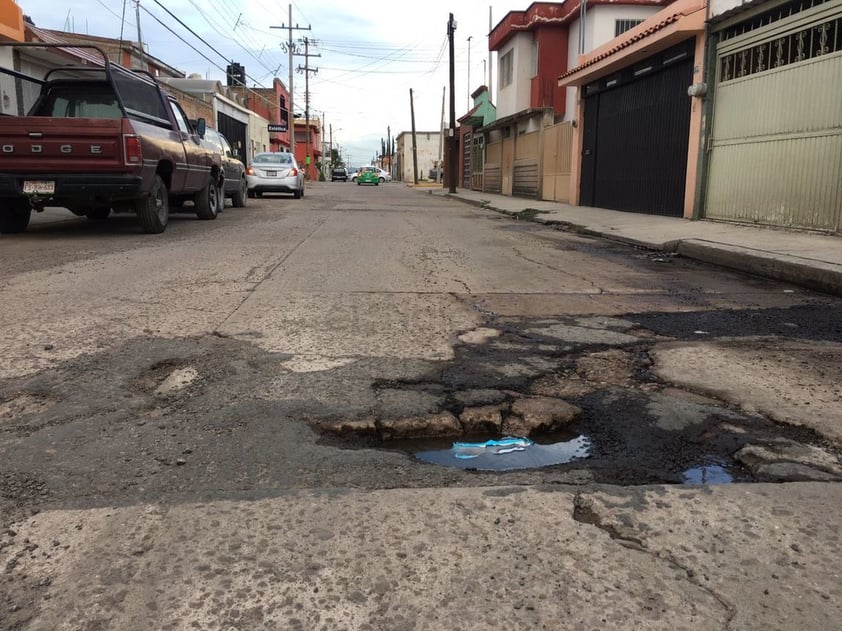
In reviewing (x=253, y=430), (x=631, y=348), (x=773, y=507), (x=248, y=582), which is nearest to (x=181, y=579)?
(x=248, y=582)

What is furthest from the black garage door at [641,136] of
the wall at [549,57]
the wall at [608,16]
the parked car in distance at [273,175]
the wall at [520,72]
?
the parked car in distance at [273,175]

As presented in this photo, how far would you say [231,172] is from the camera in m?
16.6

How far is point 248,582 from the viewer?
1903 millimetres

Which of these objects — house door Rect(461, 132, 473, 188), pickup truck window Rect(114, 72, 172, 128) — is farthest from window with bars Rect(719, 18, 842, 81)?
house door Rect(461, 132, 473, 188)

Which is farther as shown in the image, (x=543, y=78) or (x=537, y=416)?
(x=543, y=78)

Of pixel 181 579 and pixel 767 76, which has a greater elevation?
pixel 767 76

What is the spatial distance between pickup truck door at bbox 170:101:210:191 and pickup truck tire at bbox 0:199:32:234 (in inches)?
91.2

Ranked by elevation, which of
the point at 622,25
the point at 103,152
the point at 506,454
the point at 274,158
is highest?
the point at 622,25

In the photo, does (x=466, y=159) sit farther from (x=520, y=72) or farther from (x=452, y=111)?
(x=520, y=72)

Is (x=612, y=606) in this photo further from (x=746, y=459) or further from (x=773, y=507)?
(x=746, y=459)

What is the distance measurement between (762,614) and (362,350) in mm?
A: 2776

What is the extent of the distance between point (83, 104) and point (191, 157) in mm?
1783

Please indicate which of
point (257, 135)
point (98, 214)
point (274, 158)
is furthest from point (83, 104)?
point (257, 135)

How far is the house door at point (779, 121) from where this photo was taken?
9484 millimetres
